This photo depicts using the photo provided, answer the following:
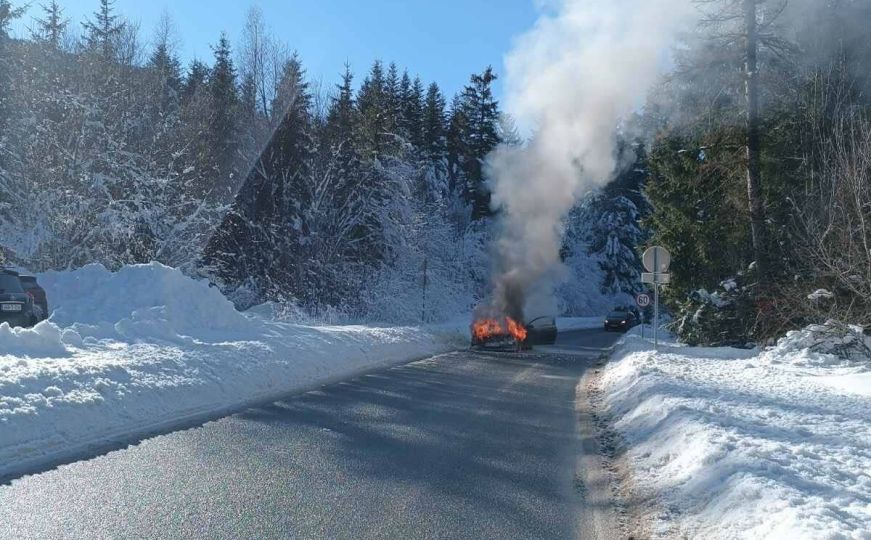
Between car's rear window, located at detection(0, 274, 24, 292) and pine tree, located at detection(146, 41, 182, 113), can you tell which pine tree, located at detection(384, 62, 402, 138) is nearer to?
pine tree, located at detection(146, 41, 182, 113)

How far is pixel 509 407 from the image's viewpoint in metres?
12.4

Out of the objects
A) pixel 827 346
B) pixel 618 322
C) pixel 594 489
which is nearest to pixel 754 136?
pixel 827 346

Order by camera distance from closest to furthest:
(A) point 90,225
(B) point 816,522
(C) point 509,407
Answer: (B) point 816,522 < (C) point 509,407 < (A) point 90,225

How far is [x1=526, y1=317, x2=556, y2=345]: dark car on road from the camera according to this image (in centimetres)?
2787

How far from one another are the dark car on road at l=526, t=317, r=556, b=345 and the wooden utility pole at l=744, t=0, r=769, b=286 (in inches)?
354

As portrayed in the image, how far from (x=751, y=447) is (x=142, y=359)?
31.5 ft

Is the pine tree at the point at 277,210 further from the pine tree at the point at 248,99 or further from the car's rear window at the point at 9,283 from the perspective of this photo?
the car's rear window at the point at 9,283

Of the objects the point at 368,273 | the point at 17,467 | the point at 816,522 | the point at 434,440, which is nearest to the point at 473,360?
the point at 434,440

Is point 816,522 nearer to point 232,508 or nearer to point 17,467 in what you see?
point 232,508

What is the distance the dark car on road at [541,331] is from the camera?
27870 millimetres

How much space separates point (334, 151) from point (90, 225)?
552 inches

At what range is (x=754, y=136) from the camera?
68.0 feet

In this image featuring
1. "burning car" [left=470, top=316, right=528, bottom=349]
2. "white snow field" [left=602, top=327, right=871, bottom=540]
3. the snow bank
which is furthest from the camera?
the snow bank

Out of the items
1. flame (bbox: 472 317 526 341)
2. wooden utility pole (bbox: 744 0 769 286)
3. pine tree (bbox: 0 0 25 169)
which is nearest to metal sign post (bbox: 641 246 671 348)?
wooden utility pole (bbox: 744 0 769 286)
